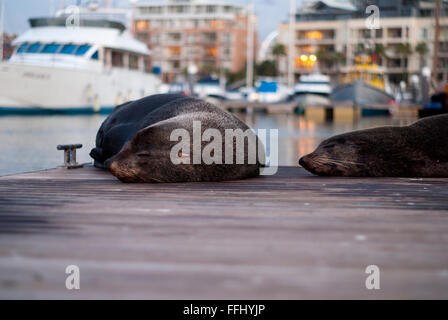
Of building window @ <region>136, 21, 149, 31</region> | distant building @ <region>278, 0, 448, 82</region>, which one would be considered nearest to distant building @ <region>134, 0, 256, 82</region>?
building window @ <region>136, 21, 149, 31</region>

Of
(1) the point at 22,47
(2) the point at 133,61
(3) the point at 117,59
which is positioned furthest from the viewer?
(2) the point at 133,61

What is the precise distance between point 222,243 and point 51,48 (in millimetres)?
29002

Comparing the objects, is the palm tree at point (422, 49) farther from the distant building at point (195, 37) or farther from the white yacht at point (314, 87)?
the distant building at point (195, 37)

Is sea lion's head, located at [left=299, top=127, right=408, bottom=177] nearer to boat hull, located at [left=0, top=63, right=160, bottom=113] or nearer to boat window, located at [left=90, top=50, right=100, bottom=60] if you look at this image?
boat hull, located at [left=0, top=63, right=160, bottom=113]

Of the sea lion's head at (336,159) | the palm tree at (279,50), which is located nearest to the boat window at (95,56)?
the sea lion's head at (336,159)

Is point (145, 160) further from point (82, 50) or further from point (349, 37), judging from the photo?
point (349, 37)

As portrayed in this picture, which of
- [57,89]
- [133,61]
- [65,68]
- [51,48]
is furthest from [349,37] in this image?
[57,89]

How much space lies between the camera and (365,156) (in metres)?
5.76

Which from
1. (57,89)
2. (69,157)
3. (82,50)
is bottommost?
(69,157)

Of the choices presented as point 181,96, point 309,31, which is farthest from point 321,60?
point 181,96

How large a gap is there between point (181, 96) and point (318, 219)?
11.0ft

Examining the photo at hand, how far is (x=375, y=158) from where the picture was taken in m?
5.74

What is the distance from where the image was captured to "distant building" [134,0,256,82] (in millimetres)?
90250

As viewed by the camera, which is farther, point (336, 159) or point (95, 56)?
point (95, 56)
